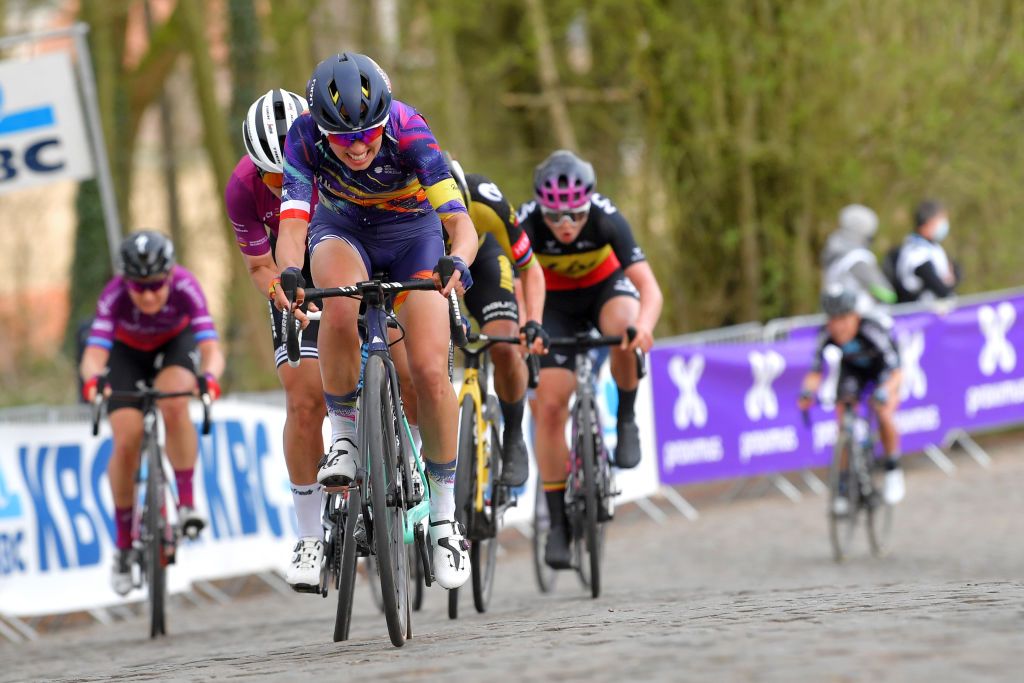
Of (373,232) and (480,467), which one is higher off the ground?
(373,232)

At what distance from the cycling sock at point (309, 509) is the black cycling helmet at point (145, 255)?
2.96 m

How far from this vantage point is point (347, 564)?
602 centimetres

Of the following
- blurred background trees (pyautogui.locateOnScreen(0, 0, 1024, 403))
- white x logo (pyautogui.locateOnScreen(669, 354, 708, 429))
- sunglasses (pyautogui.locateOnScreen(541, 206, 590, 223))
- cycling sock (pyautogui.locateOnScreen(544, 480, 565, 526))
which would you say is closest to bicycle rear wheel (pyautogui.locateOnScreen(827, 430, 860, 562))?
white x logo (pyautogui.locateOnScreen(669, 354, 708, 429))

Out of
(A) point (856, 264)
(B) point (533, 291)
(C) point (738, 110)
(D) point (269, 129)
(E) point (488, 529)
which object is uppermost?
(C) point (738, 110)

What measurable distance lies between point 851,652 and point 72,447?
785 cm

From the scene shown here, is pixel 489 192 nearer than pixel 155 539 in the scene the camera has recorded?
Yes

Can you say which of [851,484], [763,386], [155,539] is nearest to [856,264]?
[763,386]

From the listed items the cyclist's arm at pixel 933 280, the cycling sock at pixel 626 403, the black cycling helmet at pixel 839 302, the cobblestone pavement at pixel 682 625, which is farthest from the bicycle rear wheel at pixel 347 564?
the cyclist's arm at pixel 933 280

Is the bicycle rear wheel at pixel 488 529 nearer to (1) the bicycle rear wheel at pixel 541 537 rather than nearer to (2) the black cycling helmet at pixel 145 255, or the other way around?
(1) the bicycle rear wheel at pixel 541 537

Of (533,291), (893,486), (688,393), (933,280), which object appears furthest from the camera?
(933,280)

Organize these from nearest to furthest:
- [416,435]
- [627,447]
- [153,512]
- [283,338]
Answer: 1. [416,435]
2. [283,338]
3. [627,447]
4. [153,512]

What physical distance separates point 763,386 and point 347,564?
9.88 metres

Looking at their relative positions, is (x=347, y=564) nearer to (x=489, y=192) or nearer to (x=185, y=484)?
(x=489, y=192)

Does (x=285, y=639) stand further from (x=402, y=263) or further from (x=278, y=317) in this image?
(x=402, y=263)
